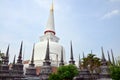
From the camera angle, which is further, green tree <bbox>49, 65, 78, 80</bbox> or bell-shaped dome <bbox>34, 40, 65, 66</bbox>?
bell-shaped dome <bbox>34, 40, 65, 66</bbox>

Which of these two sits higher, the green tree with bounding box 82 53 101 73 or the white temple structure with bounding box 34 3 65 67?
the white temple structure with bounding box 34 3 65 67

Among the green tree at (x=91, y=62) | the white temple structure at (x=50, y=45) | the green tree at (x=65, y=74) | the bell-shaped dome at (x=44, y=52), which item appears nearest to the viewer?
the green tree at (x=65, y=74)

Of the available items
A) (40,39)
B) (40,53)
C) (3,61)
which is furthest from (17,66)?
(40,39)

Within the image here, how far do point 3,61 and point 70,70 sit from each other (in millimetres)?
20843

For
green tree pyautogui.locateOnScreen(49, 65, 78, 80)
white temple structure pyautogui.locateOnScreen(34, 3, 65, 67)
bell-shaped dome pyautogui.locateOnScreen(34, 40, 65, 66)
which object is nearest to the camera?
green tree pyautogui.locateOnScreen(49, 65, 78, 80)

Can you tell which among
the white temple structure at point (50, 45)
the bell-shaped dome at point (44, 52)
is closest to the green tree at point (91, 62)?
the white temple structure at point (50, 45)

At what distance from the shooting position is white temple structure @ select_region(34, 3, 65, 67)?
6252cm

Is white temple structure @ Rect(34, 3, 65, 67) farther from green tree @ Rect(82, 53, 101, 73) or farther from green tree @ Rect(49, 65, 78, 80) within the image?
green tree @ Rect(49, 65, 78, 80)

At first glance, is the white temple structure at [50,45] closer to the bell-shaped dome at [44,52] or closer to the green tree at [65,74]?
the bell-shaped dome at [44,52]

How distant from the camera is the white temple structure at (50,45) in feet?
205

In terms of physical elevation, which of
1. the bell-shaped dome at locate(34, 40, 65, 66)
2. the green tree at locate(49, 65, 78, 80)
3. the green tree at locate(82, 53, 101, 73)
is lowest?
the green tree at locate(49, 65, 78, 80)

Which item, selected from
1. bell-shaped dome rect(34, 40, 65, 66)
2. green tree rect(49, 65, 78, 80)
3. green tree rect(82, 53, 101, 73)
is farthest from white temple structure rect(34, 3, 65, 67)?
green tree rect(49, 65, 78, 80)

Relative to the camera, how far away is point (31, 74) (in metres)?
46.2

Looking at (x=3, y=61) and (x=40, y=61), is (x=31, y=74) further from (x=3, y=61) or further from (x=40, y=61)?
(x=40, y=61)
